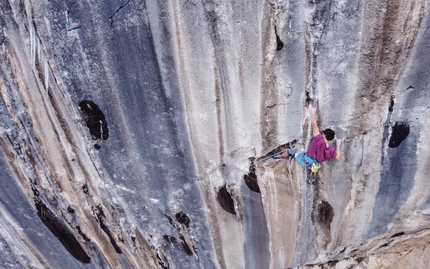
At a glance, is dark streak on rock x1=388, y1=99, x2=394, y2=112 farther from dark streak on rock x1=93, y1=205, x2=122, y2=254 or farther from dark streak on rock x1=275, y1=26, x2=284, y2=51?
dark streak on rock x1=93, y1=205, x2=122, y2=254

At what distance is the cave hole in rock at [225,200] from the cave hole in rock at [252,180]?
0.75 ft

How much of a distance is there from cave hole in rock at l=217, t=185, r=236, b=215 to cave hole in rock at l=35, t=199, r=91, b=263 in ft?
5.95

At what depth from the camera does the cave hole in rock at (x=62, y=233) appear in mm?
3975

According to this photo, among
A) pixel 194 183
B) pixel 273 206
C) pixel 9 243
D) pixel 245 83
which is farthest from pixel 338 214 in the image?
pixel 9 243

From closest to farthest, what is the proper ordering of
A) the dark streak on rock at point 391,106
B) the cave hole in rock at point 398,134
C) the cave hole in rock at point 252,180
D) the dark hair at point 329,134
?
1. the dark streak on rock at point 391,106
2. the cave hole in rock at point 398,134
3. the dark hair at point 329,134
4. the cave hole in rock at point 252,180

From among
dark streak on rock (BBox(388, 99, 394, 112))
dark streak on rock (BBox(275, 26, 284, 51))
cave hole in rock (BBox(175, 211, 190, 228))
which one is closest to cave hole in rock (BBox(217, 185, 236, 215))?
cave hole in rock (BBox(175, 211, 190, 228))

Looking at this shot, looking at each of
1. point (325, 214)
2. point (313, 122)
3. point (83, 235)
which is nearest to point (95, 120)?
point (83, 235)

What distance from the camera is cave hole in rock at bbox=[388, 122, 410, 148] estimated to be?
300 cm

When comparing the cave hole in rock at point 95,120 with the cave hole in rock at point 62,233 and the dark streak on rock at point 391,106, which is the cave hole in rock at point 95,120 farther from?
the dark streak on rock at point 391,106

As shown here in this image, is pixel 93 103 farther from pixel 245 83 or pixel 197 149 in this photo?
pixel 245 83

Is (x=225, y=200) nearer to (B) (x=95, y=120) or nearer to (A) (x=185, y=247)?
(A) (x=185, y=247)

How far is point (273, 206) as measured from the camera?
3.68m

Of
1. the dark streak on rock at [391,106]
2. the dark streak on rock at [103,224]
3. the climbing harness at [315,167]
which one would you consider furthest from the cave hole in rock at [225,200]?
the dark streak on rock at [391,106]

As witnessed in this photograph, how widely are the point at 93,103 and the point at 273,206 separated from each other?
6.44 feet
